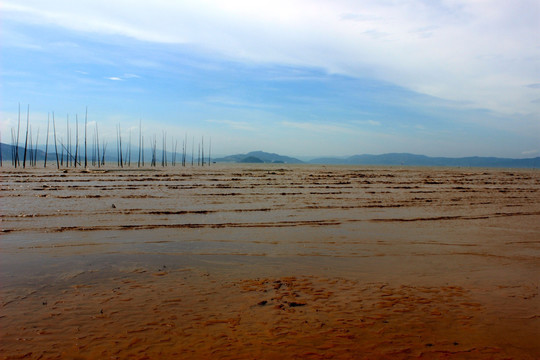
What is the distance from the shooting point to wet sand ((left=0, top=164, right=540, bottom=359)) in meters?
4.55

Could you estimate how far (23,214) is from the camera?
1405 cm

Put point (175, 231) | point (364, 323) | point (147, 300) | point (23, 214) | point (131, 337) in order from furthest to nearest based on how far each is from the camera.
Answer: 1. point (23, 214)
2. point (175, 231)
3. point (147, 300)
4. point (364, 323)
5. point (131, 337)

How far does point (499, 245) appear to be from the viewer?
32.8 feet

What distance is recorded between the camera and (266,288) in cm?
640

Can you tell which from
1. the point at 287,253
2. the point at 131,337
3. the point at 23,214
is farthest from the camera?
the point at 23,214

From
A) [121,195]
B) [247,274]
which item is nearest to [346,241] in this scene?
[247,274]

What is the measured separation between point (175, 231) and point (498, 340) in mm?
8800

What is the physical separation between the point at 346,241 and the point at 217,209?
7.34 metres

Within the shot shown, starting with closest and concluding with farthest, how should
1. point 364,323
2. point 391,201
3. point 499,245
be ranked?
point 364,323
point 499,245
point 391,201

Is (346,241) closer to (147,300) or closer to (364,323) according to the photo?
(364,323)

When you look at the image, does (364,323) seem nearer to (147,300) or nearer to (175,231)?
(147,300)

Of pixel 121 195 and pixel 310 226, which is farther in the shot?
pixel 121 195

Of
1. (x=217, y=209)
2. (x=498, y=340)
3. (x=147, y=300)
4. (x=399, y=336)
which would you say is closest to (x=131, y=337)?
(x=147, y=300)

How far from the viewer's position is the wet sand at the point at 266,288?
4.55 m
